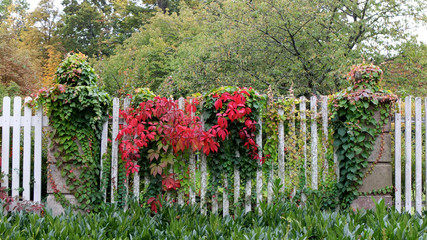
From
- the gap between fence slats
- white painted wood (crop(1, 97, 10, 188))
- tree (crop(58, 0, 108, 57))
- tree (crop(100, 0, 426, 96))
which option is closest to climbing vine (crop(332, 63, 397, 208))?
the gap between fence slats

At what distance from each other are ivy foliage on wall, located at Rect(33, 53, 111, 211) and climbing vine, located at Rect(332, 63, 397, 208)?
277 cm

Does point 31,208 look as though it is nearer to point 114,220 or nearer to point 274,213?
point 114,220

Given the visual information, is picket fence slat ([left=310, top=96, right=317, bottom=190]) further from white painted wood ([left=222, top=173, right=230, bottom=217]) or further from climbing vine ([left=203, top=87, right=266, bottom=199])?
white painted wood ([left=222, top=173, right=230, bottom=217])

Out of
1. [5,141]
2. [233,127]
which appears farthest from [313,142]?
[5,141]

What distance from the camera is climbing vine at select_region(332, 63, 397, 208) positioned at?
4.03 meters

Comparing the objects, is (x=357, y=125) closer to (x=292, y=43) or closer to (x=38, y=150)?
(x=38, y=150)

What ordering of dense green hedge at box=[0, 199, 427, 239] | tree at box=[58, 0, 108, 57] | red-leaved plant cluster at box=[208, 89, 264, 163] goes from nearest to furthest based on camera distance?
dense green hedge at box=[0, 199, 427, 239], red-leaved plant cluster at box=[208, 89, 264, 163], tree at box=[58, 0, 108, 57]

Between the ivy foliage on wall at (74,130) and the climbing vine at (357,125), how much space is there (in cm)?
277

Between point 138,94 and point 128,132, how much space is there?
477 mm

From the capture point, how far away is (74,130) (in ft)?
13.5

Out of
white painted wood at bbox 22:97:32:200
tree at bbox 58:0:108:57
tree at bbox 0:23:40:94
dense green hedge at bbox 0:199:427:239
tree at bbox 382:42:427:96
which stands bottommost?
dense green hedge at bbox 0:199:427:239

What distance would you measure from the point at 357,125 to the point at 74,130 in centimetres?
322

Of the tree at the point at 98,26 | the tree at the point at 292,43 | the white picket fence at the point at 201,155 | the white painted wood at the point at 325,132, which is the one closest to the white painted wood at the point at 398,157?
the white picket fence at the point at 201,155

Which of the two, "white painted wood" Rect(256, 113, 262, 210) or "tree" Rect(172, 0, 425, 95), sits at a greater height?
"tree" Rect(172, 0, 425, 95)
